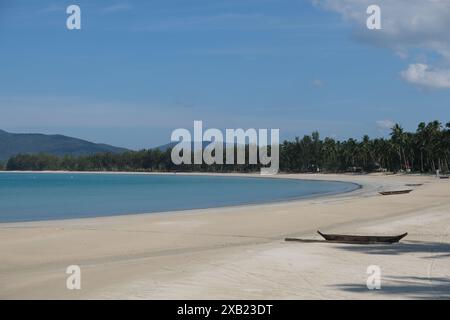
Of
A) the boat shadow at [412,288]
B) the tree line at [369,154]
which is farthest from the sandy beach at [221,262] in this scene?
the tree line at [369,154]

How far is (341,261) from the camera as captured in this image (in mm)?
11516

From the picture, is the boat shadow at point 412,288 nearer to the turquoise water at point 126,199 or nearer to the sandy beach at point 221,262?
the sandy beach at point 221,262

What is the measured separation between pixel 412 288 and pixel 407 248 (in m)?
4.66

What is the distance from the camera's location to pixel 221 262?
11.6m

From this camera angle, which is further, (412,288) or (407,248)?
(407,248)

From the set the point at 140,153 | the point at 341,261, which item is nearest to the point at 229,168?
the point at 140,153

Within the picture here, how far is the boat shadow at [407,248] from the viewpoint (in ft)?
41.1

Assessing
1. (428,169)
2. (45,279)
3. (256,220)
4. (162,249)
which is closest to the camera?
(45,279)

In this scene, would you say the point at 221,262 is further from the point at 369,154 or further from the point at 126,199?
the point at 369,154

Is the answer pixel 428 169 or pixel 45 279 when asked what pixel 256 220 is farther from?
pixel 428 169

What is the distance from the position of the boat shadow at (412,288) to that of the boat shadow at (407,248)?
2673mm

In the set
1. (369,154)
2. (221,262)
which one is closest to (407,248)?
(221,262)

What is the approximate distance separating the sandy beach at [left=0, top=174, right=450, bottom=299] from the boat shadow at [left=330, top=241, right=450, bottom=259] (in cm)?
2
